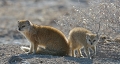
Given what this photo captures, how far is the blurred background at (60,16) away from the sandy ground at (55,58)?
57cm

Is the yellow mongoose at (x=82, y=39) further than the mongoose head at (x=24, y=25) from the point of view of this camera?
No

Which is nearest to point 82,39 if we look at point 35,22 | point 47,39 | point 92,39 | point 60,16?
point 92,39

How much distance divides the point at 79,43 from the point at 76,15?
4.86 feet

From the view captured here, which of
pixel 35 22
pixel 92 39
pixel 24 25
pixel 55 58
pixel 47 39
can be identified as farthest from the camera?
pixel 35 22

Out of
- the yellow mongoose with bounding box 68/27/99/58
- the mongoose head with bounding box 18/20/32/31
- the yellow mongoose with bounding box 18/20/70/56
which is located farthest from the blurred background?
the mongoose head with bounding box 18/20/32/31

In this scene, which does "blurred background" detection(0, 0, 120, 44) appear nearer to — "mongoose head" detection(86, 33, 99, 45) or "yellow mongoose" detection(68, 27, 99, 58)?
"yellow mongoose" detection(68, 27, 99, 58)

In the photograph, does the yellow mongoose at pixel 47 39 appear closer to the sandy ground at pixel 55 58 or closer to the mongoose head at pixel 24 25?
the mongoose head at pixel 24 25

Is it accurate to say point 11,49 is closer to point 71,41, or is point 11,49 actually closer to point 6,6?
point 71,41

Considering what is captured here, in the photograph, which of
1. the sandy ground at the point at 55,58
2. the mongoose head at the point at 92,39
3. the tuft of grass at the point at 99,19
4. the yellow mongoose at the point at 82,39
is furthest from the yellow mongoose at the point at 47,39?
the tuft of grass at the point at 99,19

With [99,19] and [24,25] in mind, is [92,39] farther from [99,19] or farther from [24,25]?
[24,25]

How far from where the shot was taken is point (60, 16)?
16.1 meters

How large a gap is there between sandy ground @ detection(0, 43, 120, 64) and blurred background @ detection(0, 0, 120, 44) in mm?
569

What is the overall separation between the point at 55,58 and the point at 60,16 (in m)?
A: 2.98

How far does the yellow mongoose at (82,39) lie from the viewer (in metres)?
13.7
